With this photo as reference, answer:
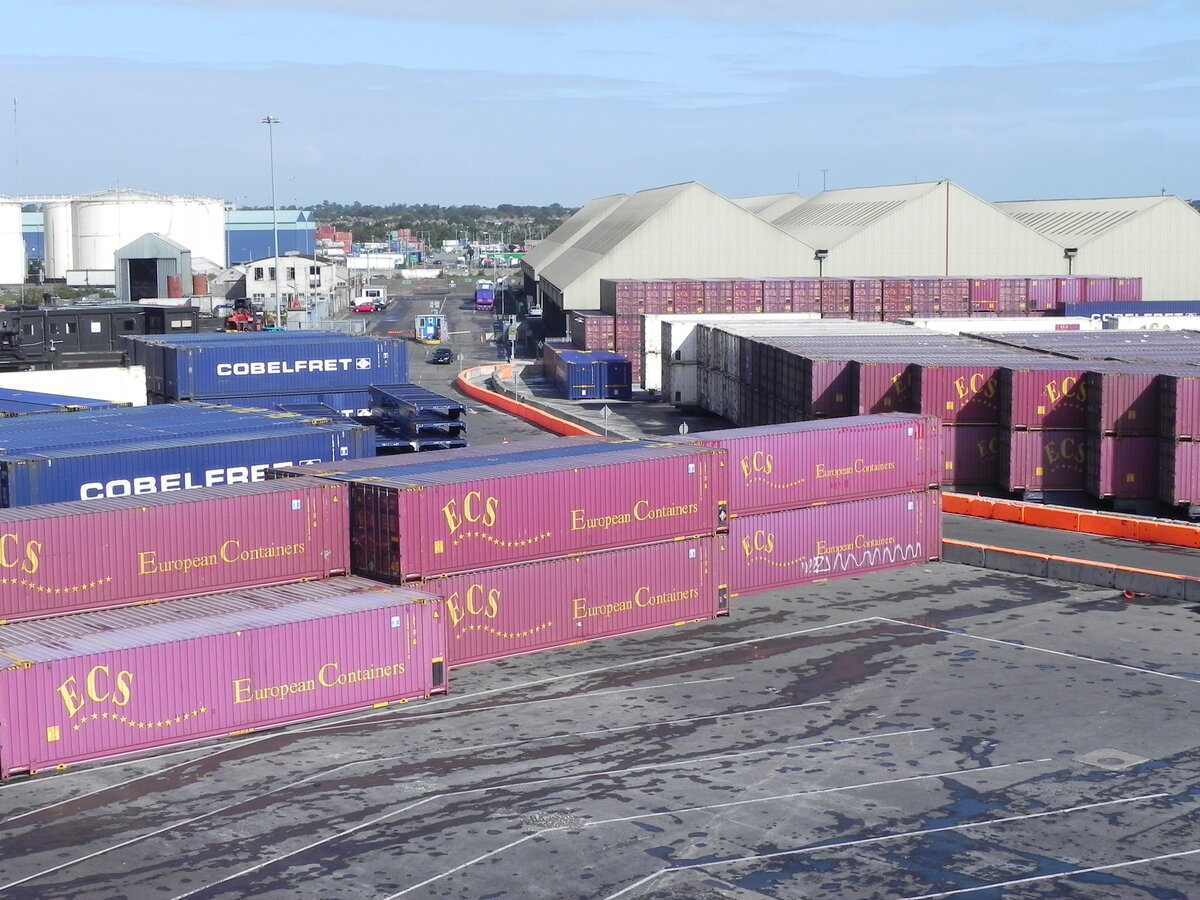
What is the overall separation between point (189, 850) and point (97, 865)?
114 cm

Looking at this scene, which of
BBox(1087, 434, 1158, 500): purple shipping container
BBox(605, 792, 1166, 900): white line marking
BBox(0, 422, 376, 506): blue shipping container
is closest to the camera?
BBox(605, 792, 1166, 900): white line marking

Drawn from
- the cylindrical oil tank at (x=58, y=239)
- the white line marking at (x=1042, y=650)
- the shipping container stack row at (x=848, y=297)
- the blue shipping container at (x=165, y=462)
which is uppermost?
the cylindrical oil tank at (x=58, y=239)

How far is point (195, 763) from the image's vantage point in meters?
22.3

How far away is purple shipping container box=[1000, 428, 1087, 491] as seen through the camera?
4275cm

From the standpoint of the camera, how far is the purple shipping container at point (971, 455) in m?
44.4

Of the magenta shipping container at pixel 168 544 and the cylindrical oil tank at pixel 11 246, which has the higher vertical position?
the cylindrical oil tank at pixel 11 246

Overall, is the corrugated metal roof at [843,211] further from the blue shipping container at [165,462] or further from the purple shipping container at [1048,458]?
the blue shipping container at [165,462]

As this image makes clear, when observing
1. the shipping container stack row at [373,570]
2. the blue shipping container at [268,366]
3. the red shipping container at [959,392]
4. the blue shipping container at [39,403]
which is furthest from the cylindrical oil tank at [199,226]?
the shipping container stack row at [373,570]

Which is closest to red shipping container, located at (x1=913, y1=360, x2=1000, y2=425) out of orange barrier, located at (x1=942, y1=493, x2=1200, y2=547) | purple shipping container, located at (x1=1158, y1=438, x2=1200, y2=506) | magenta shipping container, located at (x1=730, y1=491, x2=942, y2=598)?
orange barrier, located at (x1=942, y1=493, x2=1200, y2=547)

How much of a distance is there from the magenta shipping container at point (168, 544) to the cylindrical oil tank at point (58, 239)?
151020 millimetres

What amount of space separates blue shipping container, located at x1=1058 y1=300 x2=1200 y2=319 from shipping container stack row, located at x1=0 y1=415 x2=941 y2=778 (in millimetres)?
49237

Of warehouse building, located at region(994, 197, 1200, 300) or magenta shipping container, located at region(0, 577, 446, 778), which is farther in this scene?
warehouse building, located at region(994, 197, 1200, 300)

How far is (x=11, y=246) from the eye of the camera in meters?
153

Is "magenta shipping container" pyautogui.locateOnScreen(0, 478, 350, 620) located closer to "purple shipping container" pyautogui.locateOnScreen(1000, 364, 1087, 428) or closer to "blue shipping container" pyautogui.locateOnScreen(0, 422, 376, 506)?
"blue shipping container" pyautogui.locateOnScreen(0, 422, 376, 506)
